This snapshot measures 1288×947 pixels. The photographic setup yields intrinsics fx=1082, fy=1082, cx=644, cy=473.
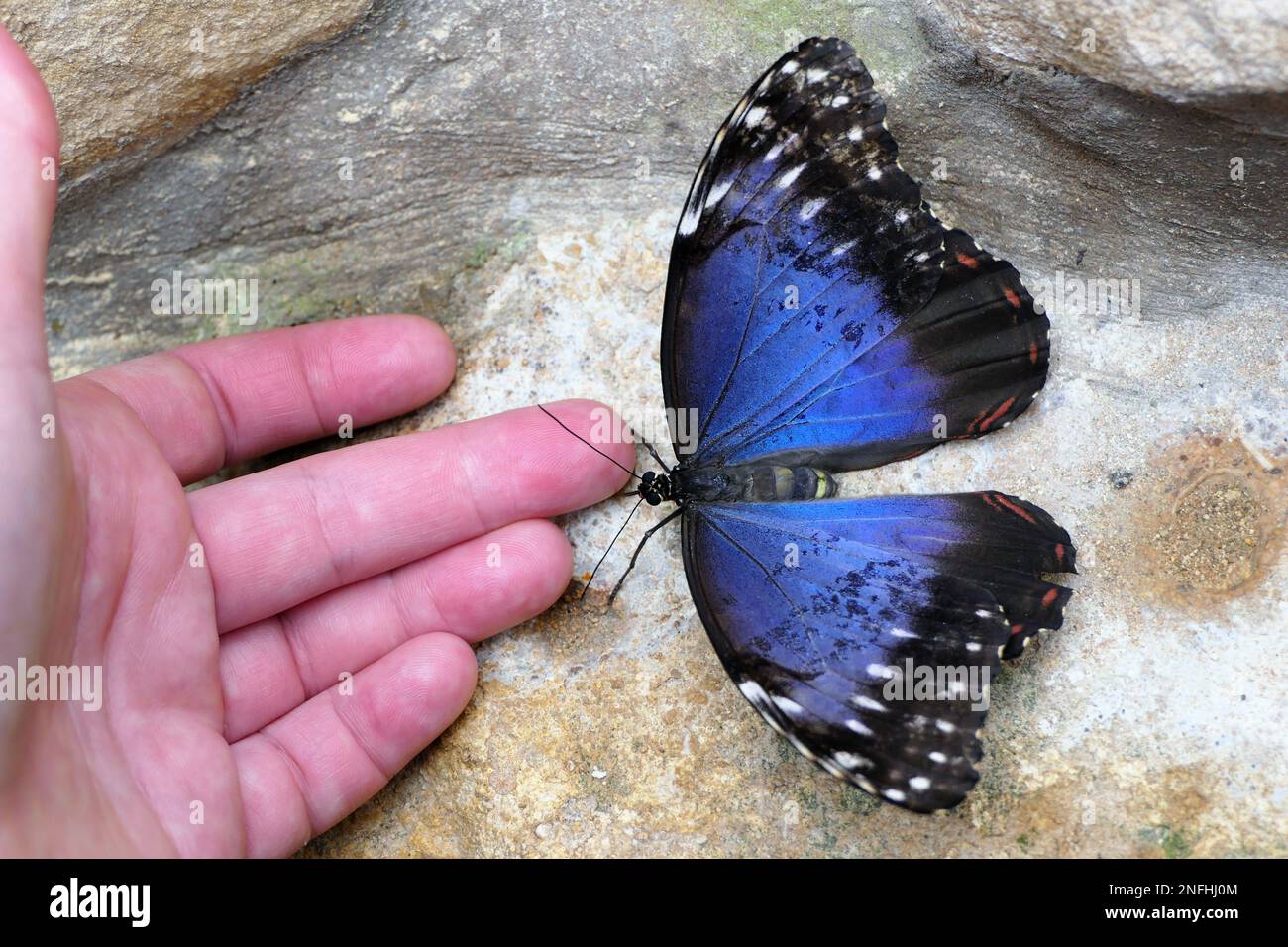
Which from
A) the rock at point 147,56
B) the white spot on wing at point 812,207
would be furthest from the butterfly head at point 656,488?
the rock at point 147,56

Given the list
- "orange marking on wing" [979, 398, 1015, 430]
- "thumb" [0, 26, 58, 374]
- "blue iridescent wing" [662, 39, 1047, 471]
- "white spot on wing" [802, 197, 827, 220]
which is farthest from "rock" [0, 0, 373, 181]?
"orange marking on wing" [979, 398, 1015, 430]

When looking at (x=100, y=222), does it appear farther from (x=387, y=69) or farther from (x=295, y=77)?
(x=387, y=69)

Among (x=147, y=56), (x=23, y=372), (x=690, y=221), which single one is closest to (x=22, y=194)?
(x=23, y=372)

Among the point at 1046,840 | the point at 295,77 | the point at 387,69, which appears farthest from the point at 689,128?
the point at 1046,840

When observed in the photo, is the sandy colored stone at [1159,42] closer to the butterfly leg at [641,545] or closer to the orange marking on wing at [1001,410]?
the orange marking on wing at [1001,410]

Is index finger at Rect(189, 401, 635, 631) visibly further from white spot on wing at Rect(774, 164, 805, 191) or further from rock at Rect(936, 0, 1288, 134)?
rock at Rect(936, 0, 1288, 134)

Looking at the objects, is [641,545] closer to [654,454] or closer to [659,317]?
[654,454]

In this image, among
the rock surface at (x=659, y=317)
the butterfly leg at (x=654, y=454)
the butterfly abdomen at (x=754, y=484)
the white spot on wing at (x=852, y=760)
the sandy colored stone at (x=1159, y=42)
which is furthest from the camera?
the butterfly leg at (x=654, y=454)
